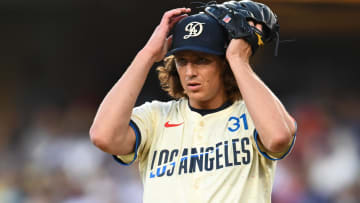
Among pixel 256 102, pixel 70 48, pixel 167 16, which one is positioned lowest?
pixel 70 48

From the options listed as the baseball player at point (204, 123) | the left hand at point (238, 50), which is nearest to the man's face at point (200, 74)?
the baseball player at point (204, 123)

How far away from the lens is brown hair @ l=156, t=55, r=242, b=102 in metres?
2.21

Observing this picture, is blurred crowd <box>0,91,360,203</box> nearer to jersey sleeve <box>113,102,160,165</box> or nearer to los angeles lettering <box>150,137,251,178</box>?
jersey sleeve <box>113,102,160,165</box>

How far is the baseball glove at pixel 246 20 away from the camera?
2.02 m

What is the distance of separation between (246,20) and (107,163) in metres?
3.57

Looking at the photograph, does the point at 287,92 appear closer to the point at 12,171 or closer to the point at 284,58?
the point at 284,58

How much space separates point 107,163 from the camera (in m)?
5.31

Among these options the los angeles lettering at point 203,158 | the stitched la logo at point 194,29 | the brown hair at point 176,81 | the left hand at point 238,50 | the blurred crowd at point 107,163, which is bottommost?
the blurred crowd at point 107,163

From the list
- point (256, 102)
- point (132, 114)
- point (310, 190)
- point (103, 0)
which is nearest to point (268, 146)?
point (256, 102)

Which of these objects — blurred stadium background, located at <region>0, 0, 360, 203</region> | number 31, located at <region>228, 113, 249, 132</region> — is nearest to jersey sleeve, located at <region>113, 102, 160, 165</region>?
number 31, located at <region>228, 113, 249, 132</region>

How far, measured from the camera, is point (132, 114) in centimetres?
212

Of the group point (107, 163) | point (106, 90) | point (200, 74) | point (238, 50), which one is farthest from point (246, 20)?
point (106, 90)

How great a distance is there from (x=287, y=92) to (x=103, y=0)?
8.07ft

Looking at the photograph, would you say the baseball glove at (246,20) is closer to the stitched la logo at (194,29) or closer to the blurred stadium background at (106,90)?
the stitched la logo at (194,29)
